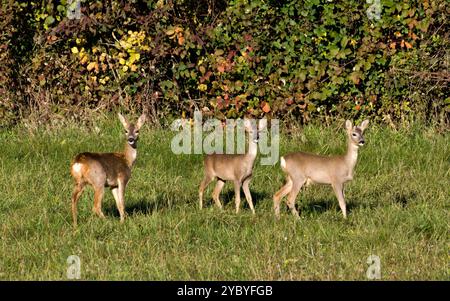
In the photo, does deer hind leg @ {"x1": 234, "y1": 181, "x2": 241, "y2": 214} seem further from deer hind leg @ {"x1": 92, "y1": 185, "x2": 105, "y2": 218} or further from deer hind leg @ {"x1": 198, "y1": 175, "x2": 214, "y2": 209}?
deer hind leg @ {"x1": 92, "y1": 185, "x2": 105, "y2": 218}

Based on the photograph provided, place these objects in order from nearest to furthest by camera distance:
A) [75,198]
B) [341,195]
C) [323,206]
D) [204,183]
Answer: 1. [75,198]
2. [341,195]
3. [323,206]
4. [204,183]

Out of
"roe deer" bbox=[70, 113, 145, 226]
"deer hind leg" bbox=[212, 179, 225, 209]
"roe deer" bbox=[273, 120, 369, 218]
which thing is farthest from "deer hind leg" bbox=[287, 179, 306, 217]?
"roe deer" bbox=[70, 113, 145, 226]

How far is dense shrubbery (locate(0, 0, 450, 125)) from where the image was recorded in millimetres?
13438

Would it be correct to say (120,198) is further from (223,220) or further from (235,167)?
(235,167)

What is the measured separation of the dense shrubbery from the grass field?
623 mm

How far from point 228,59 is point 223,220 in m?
4.33

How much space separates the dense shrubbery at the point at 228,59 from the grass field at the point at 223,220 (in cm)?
62

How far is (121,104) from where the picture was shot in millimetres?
14070

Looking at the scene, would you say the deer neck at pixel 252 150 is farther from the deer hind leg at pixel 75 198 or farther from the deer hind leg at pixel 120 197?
the deer hind leg at pixel 75 198

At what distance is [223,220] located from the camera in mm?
9594

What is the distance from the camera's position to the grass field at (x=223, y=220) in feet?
26.5

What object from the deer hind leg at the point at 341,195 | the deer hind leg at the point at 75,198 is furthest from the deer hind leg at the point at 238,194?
the deer hind leg at the point at 75,198

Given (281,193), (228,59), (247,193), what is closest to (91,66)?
(228,59)
